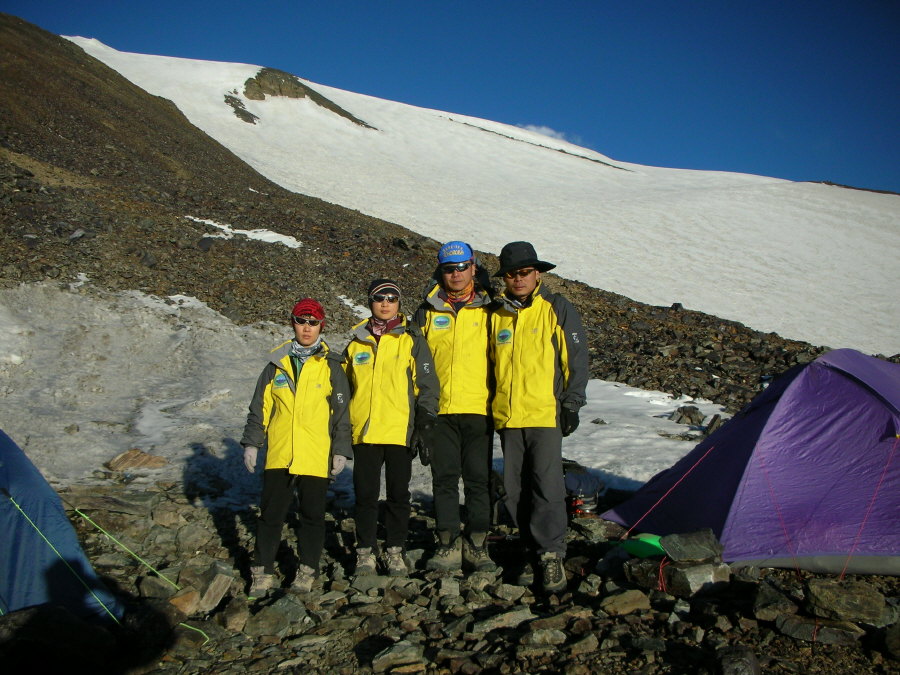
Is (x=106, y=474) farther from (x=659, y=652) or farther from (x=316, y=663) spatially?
(x=659, y=652)

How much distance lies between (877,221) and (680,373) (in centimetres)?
3204

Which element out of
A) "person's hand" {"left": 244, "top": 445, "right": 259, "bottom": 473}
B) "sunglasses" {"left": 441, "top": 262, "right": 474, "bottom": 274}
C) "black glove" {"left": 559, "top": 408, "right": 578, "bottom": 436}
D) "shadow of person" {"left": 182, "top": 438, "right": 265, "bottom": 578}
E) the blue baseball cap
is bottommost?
"shadow of person" {"left": 182, "top": 438, "right": 265, "bottom": 578}

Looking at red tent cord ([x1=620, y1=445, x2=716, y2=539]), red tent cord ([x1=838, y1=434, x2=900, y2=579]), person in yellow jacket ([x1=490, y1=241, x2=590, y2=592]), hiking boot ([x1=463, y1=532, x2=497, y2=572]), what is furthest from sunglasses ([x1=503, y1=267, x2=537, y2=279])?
red tent cord ([x1=838, y1=434, x2=900, y2=579])

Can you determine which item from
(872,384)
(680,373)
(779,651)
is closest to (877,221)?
(680,373)

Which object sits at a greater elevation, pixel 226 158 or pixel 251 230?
pixel 226 158

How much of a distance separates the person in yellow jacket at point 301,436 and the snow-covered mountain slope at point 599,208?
19102 millimetres

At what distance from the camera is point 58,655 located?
10.5 feet

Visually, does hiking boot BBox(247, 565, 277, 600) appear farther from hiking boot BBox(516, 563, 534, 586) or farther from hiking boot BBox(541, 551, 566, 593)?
hiking boot BBox(541, 551, 566, 593)

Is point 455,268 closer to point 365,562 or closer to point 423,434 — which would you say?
point 423,434

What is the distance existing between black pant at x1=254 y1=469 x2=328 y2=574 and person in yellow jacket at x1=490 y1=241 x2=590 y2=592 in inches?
52.1

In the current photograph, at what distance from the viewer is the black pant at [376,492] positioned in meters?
4.75

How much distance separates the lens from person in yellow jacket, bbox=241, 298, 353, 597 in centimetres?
449

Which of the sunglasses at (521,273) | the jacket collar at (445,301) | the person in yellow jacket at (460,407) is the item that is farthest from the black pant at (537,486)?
the sunglasses at (521,273)

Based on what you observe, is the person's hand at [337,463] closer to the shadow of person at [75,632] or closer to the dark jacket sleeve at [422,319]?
the dark jacket sleeve at [422,319]
